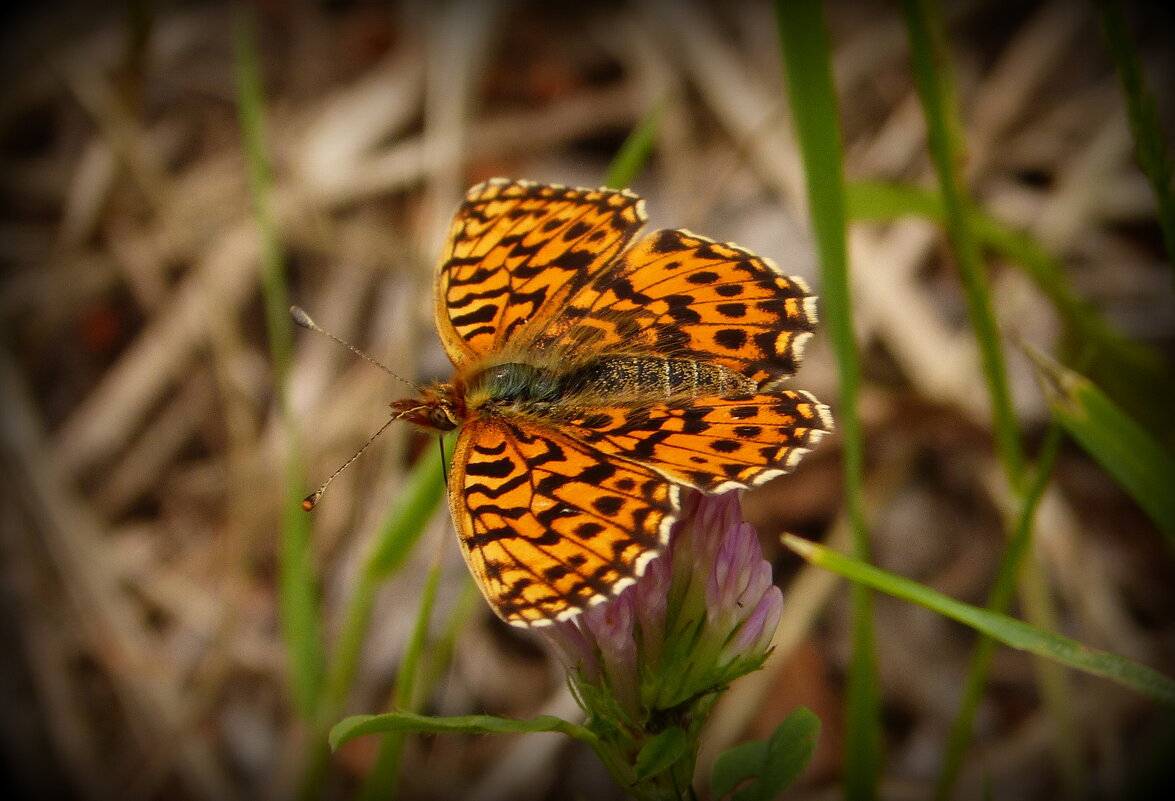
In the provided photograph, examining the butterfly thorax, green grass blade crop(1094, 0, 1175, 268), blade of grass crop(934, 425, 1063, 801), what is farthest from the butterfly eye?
green grass blade crop(1094, 0, 1175, 268)

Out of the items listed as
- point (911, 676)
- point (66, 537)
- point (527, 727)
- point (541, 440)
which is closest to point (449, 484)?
point (541, 440)

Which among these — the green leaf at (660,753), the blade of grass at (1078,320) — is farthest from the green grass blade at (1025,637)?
the blade of grass at (1078,320)

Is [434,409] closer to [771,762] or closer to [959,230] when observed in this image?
[771,762]

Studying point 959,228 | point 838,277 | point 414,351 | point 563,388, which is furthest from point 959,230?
point 414,351

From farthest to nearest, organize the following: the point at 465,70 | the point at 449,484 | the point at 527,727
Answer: the point at 465,70
the point at 449,484
the point at 527,727

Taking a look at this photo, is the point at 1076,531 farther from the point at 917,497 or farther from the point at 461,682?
the point at 461,682

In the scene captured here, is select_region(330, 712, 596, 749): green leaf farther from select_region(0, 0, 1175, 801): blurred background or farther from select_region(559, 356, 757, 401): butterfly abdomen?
select_region(0, 0, 1175, 801): blurred background
